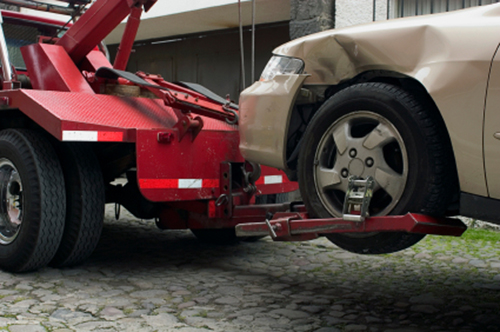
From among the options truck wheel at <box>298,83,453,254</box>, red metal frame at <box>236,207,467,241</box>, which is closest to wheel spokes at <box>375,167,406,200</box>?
truck wheel at <box>298,83,453,254</box>

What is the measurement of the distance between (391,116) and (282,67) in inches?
33.3

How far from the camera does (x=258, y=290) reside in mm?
4023

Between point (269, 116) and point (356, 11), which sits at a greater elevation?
point (356, 11)

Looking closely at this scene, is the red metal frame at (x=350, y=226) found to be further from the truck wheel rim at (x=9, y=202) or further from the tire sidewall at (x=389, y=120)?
the truck wheel rim at (x=9, y=202)

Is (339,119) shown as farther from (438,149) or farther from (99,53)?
(99,53)

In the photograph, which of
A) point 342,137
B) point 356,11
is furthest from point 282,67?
point 356,11

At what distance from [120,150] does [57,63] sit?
1.00 metres

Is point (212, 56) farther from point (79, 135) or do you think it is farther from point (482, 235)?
point (79, 135)

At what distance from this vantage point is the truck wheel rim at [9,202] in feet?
14.9

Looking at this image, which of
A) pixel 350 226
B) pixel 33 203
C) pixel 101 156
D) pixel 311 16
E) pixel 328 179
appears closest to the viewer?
pixel 350 226

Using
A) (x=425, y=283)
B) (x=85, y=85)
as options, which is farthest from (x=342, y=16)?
(x=425, y=283)

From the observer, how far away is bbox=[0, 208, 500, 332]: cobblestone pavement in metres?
3.32

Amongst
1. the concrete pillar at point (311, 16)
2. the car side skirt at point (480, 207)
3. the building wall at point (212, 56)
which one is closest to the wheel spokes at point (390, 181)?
the car side skirt at point (480, 207)

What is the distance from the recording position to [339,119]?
314 centimetres
